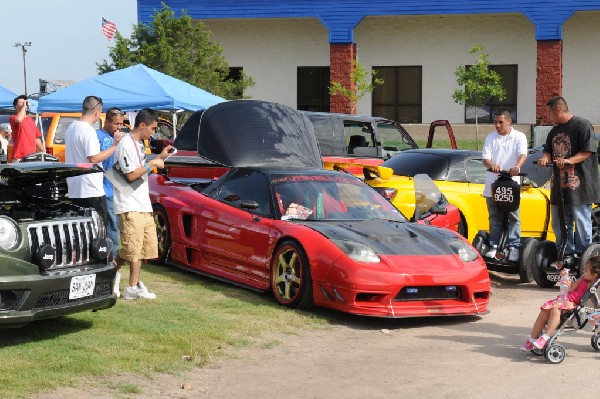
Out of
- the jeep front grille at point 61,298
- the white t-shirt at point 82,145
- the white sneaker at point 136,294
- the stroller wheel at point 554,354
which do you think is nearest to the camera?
the jeep front grille at point 61,298

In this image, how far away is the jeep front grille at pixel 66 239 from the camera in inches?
297

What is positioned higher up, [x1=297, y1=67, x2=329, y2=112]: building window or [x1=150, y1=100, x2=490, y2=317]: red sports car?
[x1=297, y1=67, x2=329, y2=112]: building window

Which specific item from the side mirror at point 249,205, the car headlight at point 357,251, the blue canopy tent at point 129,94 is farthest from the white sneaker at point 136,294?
the blue canopy tent at point 129,94

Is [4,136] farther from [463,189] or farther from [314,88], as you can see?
[314,88]

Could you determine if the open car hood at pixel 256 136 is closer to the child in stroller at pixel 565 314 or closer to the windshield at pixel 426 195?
the windshield at pixel 426 195

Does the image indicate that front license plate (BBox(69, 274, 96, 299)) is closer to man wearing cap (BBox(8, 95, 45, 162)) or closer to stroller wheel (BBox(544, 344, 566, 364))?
stroller wheel (BBox(544, 344, 566, 364))

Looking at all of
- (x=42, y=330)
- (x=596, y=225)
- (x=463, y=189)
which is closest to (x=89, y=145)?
(x=42, y=330)

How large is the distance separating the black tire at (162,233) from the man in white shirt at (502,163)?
12.1 ft

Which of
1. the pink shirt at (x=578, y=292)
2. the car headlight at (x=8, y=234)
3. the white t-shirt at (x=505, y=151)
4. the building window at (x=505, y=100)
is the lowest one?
the pink shirt at (x=578, y=292)

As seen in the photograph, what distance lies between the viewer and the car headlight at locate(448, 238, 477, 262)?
9.72 metres

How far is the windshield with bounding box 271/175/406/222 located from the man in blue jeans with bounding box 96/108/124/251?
1706 millimetres

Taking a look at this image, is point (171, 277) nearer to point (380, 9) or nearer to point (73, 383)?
point (73, 383)

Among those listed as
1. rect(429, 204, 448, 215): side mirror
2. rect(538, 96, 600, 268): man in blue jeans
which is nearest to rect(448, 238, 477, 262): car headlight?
rect(429, 204, 448, 215): side mirror

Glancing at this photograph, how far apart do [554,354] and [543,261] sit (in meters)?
3.85
